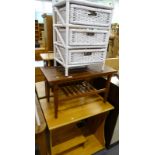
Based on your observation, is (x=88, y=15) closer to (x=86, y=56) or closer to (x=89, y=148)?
(x=86, y=56)

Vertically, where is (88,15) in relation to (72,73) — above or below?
above

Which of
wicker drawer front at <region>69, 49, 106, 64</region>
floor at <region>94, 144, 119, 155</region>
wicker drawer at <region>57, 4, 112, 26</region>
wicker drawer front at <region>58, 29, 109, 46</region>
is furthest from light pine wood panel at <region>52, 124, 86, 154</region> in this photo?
wicker drawer at <region>57, 4, 112, 26</region>

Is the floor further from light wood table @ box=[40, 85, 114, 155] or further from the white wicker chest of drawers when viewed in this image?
the white wicker chest of drawers

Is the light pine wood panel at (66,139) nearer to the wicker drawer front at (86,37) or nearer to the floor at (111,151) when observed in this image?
the floor at (111,151)

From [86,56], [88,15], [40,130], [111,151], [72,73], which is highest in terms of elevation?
[88,15]

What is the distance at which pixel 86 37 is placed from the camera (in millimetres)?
918

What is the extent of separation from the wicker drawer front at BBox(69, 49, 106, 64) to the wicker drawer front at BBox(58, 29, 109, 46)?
0.05m

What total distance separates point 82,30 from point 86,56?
18 cm

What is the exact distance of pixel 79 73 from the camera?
1.02 metres

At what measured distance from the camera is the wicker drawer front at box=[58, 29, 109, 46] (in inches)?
34.5

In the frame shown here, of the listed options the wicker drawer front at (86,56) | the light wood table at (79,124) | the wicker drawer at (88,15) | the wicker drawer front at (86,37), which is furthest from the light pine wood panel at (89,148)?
the wicker drawer at (88,15)

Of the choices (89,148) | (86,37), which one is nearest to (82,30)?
(86,37)
